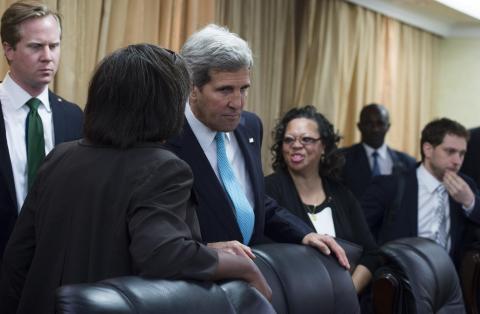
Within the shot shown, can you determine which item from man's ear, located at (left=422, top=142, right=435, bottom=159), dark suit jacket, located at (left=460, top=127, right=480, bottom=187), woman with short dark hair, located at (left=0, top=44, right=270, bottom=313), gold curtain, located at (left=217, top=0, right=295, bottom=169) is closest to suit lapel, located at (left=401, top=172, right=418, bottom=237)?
man's ear, located at (left=422, top=142, right=435, bottom=159)

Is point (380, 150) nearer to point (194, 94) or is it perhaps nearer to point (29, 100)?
point (29, 100)

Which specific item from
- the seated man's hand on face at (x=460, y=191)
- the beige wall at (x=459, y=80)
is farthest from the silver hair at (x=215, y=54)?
the beige wall at (x=459, y=80)

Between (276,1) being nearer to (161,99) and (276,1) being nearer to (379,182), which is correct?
(379,182)

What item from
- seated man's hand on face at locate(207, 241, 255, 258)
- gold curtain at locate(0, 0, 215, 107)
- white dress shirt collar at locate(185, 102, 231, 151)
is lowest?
seated man's hand on face at locate(207, 241, 255, 258)

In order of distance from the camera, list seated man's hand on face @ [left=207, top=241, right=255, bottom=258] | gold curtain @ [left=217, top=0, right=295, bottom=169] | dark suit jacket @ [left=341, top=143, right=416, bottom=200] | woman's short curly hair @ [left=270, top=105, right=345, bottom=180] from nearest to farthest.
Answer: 1. seated man's hand on face @ [left=207, top=241, right=255, bottom=258]
2. woman's short curly hair @ [left=270, top=105, right=345, bottom=180]
3. gold curtain @ [left=217, top=0, right=295, bottom=169]
4. dark suit jacket @ [left=341, top=143, right=416, bottom=200]

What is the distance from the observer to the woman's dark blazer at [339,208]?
13.4 ft

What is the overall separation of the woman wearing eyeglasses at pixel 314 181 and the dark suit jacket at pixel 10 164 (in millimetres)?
1278

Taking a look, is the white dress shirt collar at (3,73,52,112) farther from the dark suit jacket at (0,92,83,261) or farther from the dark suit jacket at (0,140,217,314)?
the dark suit jacket at (0,140,217,314)

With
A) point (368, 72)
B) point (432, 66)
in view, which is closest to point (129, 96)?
point (368, 72)

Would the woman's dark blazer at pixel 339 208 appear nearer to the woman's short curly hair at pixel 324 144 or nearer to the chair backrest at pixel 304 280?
the woman's short curly hair at pixel 324 144

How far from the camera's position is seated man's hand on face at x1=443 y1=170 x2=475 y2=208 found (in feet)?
15.7

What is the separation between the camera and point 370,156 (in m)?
6.61

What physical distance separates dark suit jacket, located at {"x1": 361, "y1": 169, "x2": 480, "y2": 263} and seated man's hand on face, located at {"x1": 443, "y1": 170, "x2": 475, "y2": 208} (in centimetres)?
5

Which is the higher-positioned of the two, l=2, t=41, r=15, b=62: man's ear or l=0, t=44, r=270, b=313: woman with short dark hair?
l=2, t=41, r=15, b=62: man's ear
